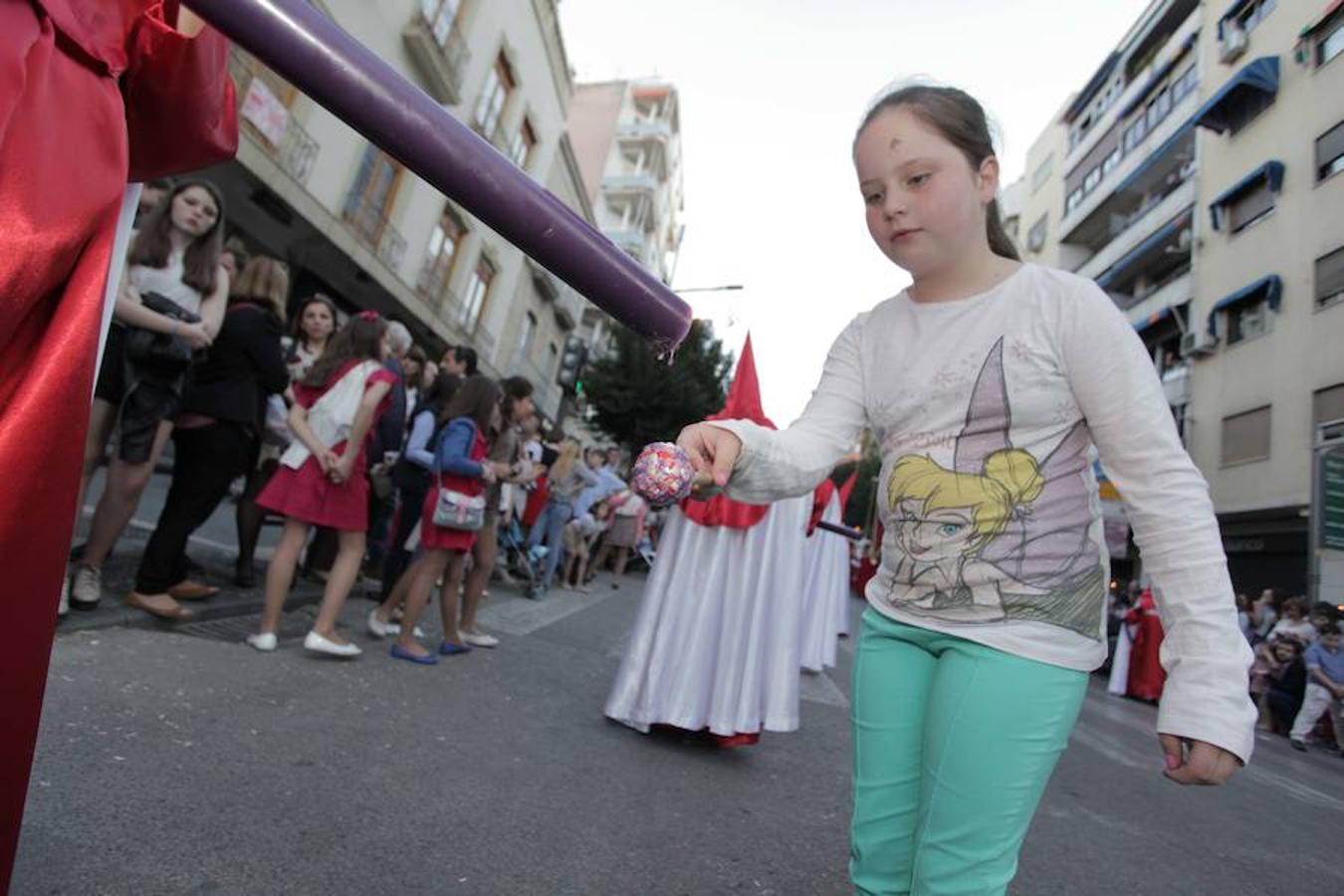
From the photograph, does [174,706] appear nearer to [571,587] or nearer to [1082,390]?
[1082,390]

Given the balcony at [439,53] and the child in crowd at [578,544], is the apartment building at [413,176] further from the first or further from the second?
the child in crowd at [578,544]

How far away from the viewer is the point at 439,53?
1502 centimetres

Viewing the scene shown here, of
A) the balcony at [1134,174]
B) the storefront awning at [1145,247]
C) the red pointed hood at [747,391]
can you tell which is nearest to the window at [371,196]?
the red pointed hood at [747,391]

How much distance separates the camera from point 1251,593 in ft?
58.0

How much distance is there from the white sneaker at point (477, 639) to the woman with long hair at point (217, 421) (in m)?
1.49

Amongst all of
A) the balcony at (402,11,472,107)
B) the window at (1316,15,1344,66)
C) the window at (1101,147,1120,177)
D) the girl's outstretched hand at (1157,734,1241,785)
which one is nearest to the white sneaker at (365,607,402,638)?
the girl's outstretched hand at (1157,734,1241,785)

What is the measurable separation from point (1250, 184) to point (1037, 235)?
13279 millimetres

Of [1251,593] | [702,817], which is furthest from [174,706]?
[1251,593]

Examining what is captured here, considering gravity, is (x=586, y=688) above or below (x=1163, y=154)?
below

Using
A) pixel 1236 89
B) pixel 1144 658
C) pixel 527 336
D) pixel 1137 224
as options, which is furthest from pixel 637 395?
pixel 1144 658

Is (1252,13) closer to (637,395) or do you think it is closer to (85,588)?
(637,395)

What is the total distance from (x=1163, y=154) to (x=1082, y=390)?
89.5 feet

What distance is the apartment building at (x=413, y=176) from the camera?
1252 centimetres

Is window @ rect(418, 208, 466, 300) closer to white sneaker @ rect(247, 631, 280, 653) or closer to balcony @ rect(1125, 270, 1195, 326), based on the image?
white sneaker @ rect(247, 631, 280, 653)
